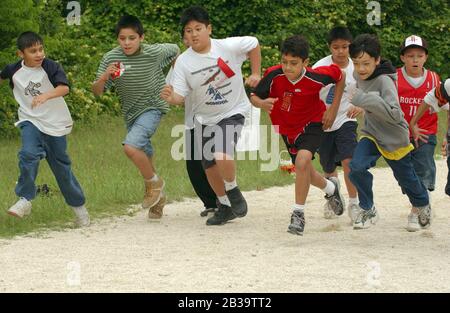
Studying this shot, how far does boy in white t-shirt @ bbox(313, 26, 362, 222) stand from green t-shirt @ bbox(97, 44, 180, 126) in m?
1.39

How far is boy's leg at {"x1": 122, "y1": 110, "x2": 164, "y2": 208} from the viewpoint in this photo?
9.59 m

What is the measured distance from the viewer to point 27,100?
30.0 ft

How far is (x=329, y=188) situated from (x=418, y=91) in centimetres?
115

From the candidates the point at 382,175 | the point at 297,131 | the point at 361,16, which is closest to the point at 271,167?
the point at 382,175

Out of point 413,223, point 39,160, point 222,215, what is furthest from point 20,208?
point 413,223

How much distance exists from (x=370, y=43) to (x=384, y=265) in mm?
1988

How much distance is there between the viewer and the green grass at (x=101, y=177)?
9758 mm

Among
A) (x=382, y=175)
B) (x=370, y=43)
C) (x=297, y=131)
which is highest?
(x=370, y=43)

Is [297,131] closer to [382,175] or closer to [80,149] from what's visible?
[382,175]

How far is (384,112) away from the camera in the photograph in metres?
8.68

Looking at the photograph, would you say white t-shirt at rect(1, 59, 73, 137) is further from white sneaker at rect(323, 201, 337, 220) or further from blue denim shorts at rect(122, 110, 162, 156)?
white sneaker at rect(323, 201, 337, 220)

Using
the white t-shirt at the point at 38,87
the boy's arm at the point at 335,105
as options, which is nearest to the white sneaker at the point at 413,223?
the boy's arm at the point at 335,105

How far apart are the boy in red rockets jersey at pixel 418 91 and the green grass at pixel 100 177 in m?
2.52
